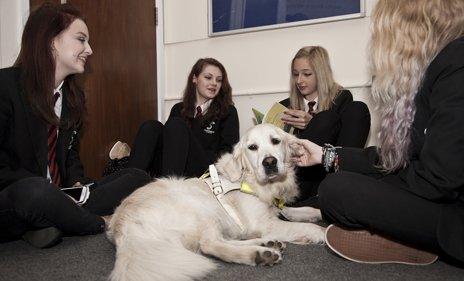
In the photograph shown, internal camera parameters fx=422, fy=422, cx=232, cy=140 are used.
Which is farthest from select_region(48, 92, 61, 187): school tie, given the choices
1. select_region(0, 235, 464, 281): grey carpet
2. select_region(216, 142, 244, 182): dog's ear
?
select_region(216, 142, 244, 182): dog's ear

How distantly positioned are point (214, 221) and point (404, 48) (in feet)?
3.44

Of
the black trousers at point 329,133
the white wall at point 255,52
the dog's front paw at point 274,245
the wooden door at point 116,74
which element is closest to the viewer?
the dog's front paw at point 274,245

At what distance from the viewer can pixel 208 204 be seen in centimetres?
201

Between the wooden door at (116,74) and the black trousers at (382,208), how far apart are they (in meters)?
2.60

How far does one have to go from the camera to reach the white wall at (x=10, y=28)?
120 inches

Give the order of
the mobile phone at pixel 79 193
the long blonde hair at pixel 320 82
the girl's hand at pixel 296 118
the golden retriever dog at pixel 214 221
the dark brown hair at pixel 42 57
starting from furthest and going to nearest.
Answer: the long blonde hair at pixel 320 82
the girl's hand at pixel 296 118
the mobile phone at pixel 79 193
the dark brown hair at pixel 42 57
the golden retriever dog at pixel 214 221

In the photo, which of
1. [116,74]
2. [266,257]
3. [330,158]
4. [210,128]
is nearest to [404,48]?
[330,158]

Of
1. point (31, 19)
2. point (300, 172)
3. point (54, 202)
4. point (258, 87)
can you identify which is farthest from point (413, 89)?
point (258, 87)

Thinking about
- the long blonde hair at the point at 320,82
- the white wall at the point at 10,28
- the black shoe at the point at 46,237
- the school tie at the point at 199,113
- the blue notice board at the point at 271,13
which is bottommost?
the black shoe at the point at 46,237

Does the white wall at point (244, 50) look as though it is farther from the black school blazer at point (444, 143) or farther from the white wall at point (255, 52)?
the black school blazer at point (444, 143)

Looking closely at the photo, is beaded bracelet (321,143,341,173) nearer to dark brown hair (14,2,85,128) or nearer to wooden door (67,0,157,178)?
dark brown hair (14,2,85,128)

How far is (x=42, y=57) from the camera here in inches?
89.4

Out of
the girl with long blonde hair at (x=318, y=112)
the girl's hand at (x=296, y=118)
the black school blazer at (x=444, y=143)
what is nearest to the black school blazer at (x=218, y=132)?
the girl with long blonde hair at (x=318, y=112)

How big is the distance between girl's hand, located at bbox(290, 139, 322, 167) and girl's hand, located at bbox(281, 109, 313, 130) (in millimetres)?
671
